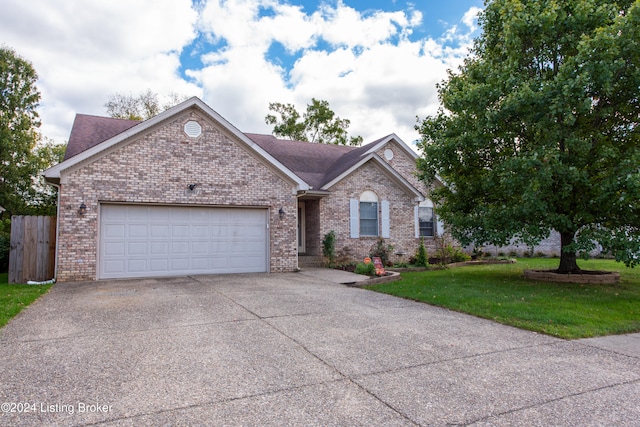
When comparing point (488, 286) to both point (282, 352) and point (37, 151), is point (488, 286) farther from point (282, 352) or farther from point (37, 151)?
point (37, 151)

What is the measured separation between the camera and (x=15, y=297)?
326 inches

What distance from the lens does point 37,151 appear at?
2756 cm

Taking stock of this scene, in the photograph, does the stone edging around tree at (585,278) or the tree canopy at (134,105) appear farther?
the tree canopy at (134,105)

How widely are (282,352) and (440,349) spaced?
1943 millimetres

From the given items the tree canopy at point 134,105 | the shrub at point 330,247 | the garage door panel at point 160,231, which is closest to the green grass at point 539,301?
the shrub at point 330,247

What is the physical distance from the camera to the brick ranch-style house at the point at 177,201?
11227 millimetres

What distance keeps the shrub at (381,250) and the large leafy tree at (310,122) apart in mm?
19506

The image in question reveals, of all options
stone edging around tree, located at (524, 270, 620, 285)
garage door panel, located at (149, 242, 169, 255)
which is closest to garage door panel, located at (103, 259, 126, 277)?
garage door panel, located at (149, 242, 169, 255)

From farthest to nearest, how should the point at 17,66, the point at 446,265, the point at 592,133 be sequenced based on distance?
the point at 17,66
the point at 446,265
the point at 592,133

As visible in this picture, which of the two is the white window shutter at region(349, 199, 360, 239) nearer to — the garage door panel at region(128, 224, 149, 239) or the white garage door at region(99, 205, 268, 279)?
the white garage door at region(99, 205, 268, 279)

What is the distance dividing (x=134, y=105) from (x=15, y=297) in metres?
26.5

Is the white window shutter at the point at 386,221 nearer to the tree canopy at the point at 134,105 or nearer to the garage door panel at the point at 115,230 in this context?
the garage door panel at the point at 115,230

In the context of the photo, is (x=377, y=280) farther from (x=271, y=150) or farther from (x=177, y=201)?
(x=271, y=150)

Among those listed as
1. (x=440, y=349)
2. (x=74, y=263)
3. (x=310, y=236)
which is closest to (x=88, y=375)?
(x=440, y=349)
